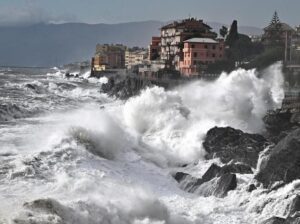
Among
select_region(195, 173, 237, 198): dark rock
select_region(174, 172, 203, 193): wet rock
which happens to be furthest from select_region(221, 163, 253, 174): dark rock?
select_region(174, 172, 203, 193): wet rock

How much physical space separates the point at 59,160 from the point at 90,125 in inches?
242

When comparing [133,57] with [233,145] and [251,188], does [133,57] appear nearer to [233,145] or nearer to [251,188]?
[233,145]

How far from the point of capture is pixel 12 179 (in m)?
16.4

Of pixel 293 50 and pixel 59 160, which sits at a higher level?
pixel 293 50

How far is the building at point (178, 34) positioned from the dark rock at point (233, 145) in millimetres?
40269

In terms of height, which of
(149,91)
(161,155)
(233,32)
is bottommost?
(161,155)

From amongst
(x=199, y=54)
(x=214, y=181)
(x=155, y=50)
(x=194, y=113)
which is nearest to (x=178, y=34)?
(x=199, y=54)

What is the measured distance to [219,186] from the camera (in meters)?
17.2

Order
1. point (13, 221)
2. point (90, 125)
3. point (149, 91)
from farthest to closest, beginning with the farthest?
1. point (149, 91)
2. point (90, 125)
3. point (13, 221)

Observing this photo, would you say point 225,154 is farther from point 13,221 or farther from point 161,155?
point 13,221

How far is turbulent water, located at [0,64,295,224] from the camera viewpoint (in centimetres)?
1392

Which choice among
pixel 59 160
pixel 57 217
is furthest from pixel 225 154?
pixel 57 217

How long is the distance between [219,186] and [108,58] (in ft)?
319

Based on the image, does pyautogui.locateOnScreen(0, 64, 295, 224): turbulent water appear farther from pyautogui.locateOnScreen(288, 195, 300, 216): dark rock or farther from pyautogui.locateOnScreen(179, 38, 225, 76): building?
pyautogui.locateOnScreen(179, 38, 225, 76): building
